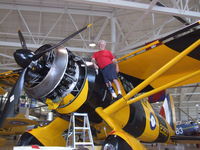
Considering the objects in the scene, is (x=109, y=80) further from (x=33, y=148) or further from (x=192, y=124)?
(x=192, y=124)

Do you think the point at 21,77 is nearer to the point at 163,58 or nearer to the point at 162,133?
the point at 163,58

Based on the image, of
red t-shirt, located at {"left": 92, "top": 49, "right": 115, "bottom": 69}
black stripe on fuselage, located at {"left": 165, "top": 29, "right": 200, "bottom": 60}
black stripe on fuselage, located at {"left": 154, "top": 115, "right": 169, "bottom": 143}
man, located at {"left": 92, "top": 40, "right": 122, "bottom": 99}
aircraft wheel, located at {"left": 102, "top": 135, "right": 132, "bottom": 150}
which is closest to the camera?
aircraft wheel, located at {"left": 102, "top": 135, "right": 132, "bottom": 150}

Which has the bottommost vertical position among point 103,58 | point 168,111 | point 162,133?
point 162,133

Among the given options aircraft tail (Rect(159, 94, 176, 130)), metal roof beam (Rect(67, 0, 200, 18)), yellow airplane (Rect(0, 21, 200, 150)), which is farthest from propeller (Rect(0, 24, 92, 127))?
aircraft tail (Rect(159, 94, 176, 130))

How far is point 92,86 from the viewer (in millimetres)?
3670

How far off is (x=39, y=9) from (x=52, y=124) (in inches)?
280

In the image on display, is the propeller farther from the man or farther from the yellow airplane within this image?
the man

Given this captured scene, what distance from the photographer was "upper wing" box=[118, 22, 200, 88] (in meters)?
3.86

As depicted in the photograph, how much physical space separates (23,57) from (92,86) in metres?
1.19

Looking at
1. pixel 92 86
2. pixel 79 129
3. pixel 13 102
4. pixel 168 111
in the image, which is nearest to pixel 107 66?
pixel 92 86

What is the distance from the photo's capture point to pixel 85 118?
12.1 feet

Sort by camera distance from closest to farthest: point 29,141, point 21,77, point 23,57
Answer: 1. point 23,57
2. point 21,77
3. point 29,141

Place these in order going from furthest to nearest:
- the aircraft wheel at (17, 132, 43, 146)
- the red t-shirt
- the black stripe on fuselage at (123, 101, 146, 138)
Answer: the black stripe on fuselage at (123, 101, 146, 138) → the aircraft wheel at (17, 132, 43, 146) → the red t-shirt

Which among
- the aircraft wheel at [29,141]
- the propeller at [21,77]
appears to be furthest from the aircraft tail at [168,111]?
the propeller at [21,77]
